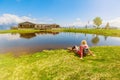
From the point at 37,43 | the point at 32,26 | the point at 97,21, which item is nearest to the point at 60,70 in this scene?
the point at 37,43

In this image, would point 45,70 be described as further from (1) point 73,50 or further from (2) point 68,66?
(1) point 73,50

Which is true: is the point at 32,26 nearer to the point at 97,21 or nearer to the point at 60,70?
the point at 97,21

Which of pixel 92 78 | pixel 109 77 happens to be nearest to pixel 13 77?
pixel 92 78

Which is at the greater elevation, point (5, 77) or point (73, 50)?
point (73, 50)

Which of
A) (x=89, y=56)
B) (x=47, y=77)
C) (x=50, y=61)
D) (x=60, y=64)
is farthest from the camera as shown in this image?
(x=89, y=56)

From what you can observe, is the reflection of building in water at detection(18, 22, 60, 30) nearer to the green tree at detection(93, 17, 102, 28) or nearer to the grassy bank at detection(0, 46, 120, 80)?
the green tree at detection(93, 17, 102, 28)

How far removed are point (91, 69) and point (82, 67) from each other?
42.7 inches

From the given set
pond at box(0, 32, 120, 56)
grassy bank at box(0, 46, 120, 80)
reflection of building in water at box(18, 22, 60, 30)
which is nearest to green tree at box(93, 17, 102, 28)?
reflection of building in water at box(18, 22, 60, 30)

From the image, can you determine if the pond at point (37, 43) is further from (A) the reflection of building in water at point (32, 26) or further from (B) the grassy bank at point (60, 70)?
(A) the reflection of building in water at point (32, 26)

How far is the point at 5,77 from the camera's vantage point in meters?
15.0

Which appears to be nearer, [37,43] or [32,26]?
[37,43]

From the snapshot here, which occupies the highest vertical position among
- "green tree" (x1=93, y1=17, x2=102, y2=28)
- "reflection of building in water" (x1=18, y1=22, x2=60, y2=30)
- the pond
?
"green tree" (x1=93, y1=17, x2=102, y2=28)

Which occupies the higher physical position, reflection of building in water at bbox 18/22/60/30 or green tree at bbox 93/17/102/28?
green tree at bbox 93/17/102/28

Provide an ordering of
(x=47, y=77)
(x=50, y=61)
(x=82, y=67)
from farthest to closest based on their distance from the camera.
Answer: (x=50, y=61), (x=82, y=67), (x=47, y=77)
